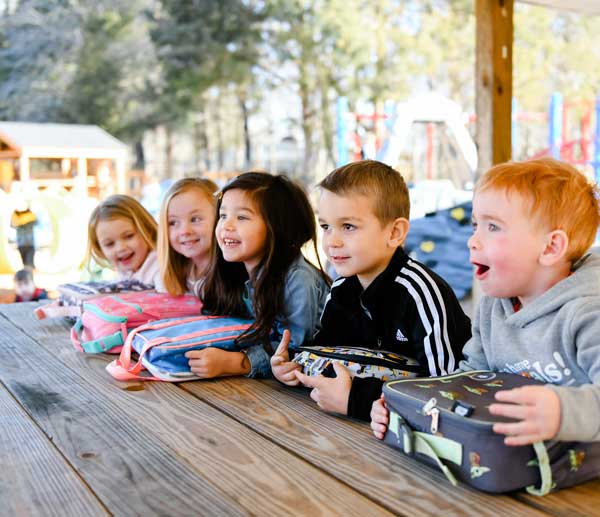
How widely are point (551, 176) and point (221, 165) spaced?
69.4ft

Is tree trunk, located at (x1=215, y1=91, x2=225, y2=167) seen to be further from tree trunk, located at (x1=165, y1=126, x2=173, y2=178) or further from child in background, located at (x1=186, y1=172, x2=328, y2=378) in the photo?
child in background, located at (x1=186, y1=172, x2=328, y2=378)

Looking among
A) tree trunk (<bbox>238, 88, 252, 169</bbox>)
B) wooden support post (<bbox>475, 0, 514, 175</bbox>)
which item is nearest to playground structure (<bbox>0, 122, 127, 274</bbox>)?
wooden support post (<bbox>475, 0, 514, 175</bbox>)

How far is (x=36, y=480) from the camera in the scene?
1.29m

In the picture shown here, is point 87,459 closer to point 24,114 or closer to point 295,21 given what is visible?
point 295,21

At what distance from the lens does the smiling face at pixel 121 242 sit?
129 inches

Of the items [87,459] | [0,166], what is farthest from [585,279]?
[0,166]

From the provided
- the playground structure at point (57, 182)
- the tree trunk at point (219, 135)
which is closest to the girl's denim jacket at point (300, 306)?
the playground structure at point (57, 182)

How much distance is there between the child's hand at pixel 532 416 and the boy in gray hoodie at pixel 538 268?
173mm

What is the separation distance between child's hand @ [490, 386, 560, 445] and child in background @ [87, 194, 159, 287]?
229cm

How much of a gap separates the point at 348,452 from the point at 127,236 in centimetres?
217

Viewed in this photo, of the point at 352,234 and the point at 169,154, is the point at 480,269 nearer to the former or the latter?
the point at 352,234

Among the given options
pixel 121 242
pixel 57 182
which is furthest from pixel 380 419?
pixel 57 182

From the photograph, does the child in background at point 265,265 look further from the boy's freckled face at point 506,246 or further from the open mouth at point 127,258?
the open mouth at point 127,258

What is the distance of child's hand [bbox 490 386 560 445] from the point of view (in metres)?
1.13
